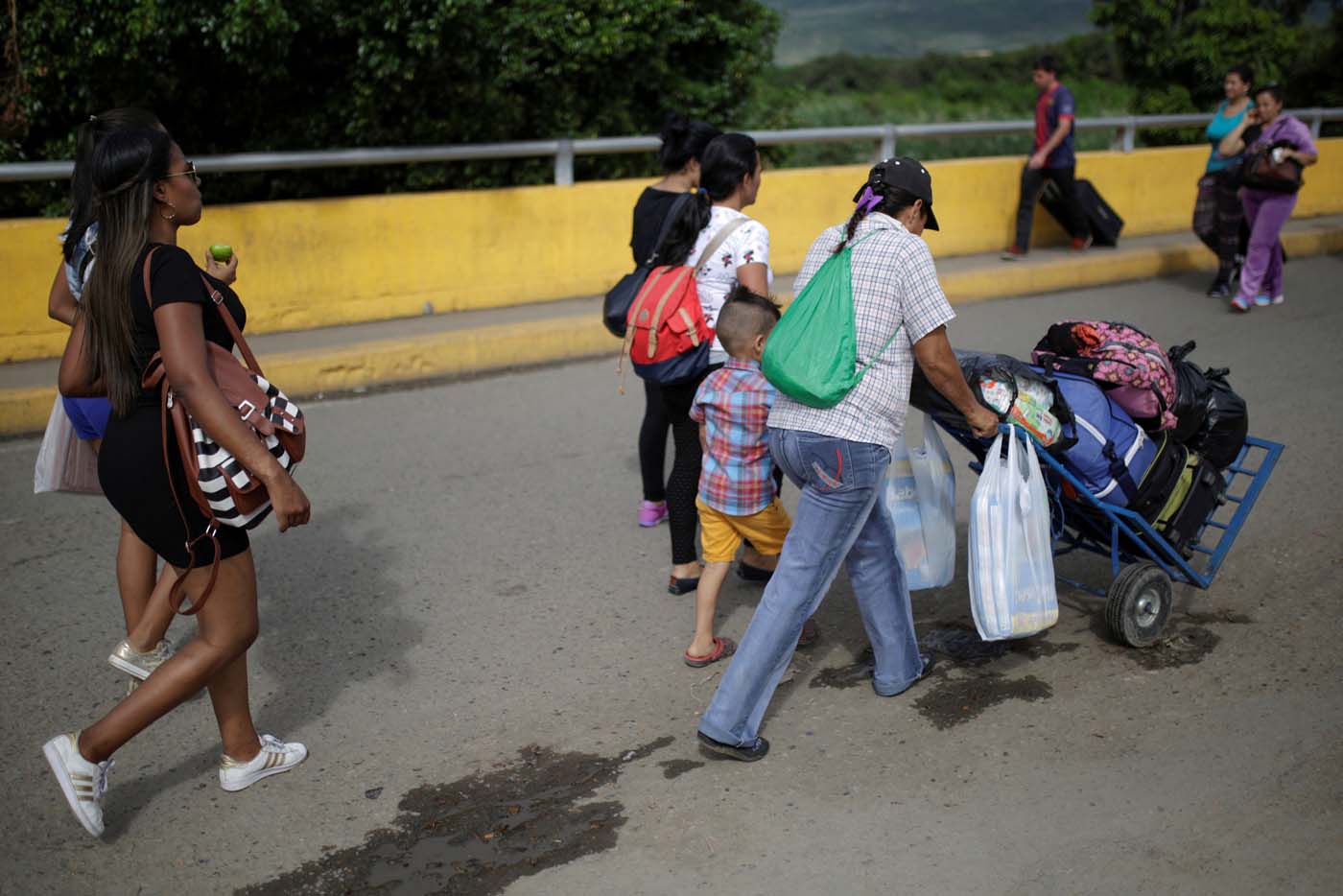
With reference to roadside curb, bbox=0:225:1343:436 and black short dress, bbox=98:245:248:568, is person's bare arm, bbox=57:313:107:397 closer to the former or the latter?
black short dress, bbox=98:245:248:568

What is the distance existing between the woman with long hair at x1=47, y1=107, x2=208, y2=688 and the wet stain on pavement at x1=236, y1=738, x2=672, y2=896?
106cm

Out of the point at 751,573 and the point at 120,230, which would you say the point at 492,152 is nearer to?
the point at 751,573

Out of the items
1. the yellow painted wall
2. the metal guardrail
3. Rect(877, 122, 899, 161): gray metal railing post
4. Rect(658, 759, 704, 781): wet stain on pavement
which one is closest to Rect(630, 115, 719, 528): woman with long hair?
Rect(658, 759, 704, 781): wet stain on pavement

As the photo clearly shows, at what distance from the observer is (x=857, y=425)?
11.8 ft

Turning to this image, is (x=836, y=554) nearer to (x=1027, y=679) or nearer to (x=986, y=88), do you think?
(x=1027, y=679)

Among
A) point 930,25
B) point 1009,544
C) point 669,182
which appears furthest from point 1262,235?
point 930,25

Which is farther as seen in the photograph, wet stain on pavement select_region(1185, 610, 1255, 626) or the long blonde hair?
wet stain on pavement select_region(1185, 610, 1255, 626)

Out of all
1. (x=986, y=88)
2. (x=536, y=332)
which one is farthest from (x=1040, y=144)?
(x=986, y=88)

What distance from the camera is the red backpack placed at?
182 inches

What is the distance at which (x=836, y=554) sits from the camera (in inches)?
146

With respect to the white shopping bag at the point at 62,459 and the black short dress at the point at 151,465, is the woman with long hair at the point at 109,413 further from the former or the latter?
the black short dress at the point at 151,465

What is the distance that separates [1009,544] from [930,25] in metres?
33.8

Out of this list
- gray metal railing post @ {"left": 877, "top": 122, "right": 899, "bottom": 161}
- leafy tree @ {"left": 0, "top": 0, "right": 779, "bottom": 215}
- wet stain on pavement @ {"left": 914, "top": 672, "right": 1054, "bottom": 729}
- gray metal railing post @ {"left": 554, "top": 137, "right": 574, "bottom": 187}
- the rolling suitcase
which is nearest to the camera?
wet stain on pavement @ {"left": 914, "top": 672, "right": 1054, "bottom": 729}

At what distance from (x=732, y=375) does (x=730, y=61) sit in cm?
780
